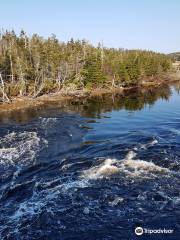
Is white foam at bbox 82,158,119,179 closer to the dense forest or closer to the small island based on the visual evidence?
the small island

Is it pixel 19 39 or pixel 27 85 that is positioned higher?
pixel 19 39

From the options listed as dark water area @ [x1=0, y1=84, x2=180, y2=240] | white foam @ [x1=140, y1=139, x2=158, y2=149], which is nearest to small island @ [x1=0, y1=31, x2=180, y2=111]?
dark water area @ [x1=0, y1=84, x2=180, y2=240]

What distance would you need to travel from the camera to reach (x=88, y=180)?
75.9 ft

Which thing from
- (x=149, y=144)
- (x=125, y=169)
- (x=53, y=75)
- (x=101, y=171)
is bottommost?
(x=101, y=171)

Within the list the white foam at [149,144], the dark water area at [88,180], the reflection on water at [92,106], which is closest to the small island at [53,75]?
the reflection on water at [92,106]

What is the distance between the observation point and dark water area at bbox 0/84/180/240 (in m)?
17.5

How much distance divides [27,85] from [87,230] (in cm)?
5618

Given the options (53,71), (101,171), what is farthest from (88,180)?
(53,71)

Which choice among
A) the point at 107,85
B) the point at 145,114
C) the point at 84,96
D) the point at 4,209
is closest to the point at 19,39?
the point at 107,85

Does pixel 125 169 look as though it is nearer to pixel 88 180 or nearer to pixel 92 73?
pixel 88 180

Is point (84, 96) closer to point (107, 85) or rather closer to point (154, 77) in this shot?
point (107, 85)

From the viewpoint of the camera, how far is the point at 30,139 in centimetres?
3538

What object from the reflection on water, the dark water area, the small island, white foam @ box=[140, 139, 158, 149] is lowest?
the dark water area

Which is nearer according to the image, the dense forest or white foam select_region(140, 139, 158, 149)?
white foam select_region(140, 139, 158, 149)
